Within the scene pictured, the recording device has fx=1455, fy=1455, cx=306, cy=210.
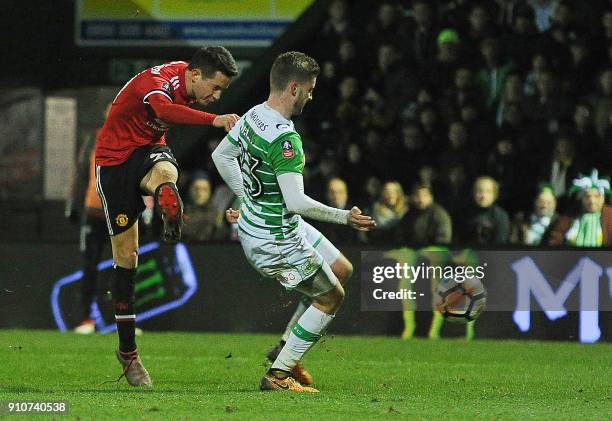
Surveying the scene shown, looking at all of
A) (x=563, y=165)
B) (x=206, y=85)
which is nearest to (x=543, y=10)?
(x=563, y=165)

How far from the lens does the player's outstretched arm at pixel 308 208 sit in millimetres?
7387

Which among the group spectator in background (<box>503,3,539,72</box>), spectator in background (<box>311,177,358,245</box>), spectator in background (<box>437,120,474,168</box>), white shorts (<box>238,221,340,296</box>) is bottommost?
spectator in background (<box>311,177,358,245</box>)

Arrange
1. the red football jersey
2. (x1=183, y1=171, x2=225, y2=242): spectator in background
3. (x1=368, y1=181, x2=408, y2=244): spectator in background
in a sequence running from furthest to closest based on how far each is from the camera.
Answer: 1. (x1=183, y1=171, x2=225, y2=242): spectator in background
2. (x1=368, y1=181, x2=408, y2=244): spectator in background
3. the red football jersey

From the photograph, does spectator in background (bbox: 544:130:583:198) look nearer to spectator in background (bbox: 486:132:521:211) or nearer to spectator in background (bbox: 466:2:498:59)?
spectator in background (bbox: 486:132:521:211)

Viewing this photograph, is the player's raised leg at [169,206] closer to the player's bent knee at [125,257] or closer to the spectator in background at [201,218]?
the player's bent knee at [125,257]

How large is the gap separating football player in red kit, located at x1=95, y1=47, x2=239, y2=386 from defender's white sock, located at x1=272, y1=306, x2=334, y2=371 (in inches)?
36.6

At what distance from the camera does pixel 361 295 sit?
40.9 ft

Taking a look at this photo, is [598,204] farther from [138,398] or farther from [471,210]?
[138,398]

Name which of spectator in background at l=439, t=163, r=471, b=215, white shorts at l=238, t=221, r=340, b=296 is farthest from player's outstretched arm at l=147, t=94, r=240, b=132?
spectator in background at l=439, t=163, r=471, b=215

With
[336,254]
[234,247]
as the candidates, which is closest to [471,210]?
[234,247]

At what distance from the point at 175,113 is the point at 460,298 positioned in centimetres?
476

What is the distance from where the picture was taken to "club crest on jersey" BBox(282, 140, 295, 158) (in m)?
7.71

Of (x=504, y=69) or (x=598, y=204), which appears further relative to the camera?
Result: (x=504, y=69)

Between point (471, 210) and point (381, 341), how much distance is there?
1567mm
